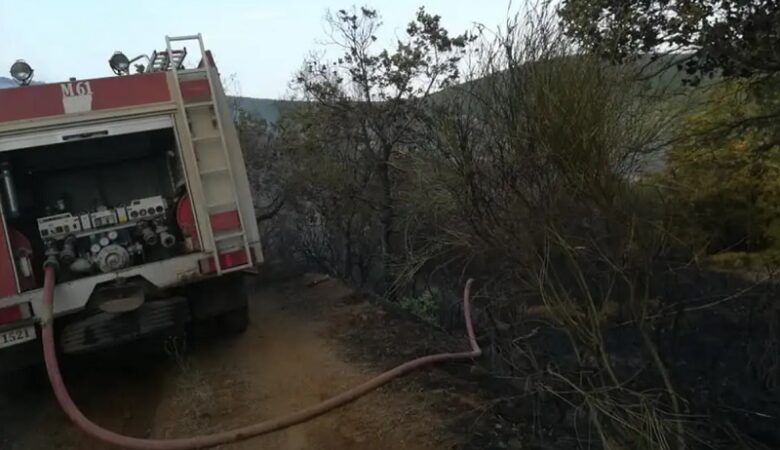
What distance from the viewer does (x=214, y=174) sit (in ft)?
20.7

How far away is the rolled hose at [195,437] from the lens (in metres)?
4.49

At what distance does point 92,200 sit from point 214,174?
162cm

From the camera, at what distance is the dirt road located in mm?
4738

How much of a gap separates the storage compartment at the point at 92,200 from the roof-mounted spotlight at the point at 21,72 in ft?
2.05

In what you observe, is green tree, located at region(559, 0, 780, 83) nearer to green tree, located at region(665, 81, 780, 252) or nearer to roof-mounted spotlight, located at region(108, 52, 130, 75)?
green tree, located at region(665, 81, 780, 252)

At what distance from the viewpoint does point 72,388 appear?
661cm

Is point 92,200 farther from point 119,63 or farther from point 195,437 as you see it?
point 195,437

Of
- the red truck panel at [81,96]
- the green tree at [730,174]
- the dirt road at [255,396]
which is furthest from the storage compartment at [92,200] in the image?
the green tree at [730,174]

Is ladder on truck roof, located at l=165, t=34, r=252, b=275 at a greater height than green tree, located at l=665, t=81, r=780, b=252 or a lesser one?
greater

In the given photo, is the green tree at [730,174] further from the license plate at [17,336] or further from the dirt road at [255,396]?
the license plate at [17,336]

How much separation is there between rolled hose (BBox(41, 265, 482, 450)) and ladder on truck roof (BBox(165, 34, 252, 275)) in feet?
4.64

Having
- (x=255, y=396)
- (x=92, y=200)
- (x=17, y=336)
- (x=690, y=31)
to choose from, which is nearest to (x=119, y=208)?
(x=92, y=200)

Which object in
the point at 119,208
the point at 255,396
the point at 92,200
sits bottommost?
the point at 255,396

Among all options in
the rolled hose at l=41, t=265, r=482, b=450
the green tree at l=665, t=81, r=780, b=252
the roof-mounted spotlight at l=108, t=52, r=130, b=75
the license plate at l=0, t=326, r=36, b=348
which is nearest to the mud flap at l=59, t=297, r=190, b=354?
the license plate at l=0, t=326, r=36, b=348
